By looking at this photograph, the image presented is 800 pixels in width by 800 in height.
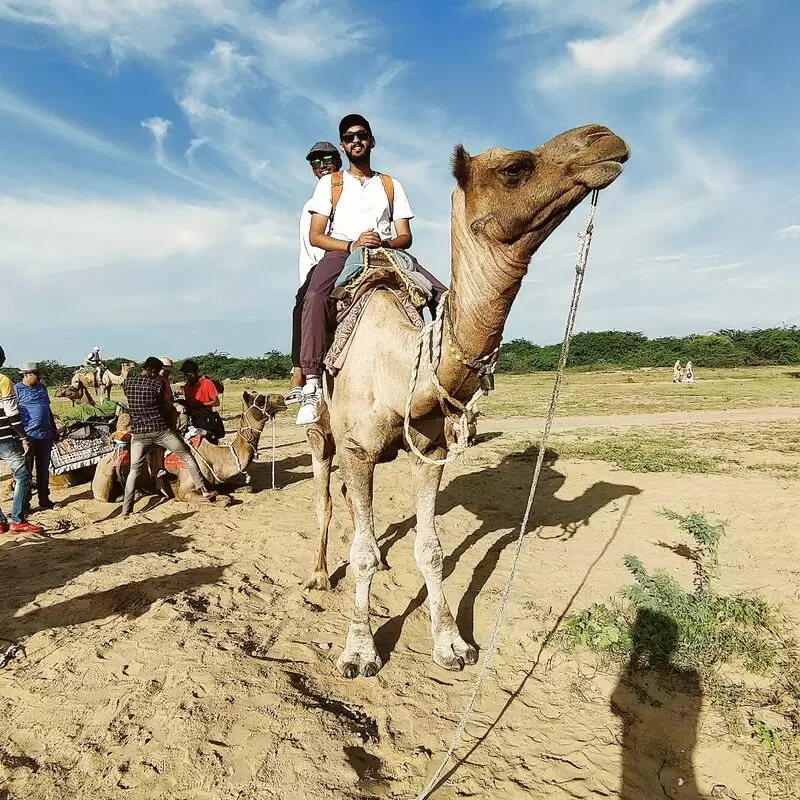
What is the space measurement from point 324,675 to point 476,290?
2845 millimetres

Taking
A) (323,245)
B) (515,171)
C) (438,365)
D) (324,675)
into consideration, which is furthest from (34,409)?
(515,171)

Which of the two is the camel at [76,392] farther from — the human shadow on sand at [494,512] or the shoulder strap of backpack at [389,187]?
the shoulder strap of backpack at [389,187]

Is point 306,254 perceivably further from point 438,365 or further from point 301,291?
point 438,365

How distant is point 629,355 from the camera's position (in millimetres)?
58938

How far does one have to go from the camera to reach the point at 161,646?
3924mm

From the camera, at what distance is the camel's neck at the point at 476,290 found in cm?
277

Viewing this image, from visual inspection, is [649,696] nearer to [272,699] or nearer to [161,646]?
[272,699]

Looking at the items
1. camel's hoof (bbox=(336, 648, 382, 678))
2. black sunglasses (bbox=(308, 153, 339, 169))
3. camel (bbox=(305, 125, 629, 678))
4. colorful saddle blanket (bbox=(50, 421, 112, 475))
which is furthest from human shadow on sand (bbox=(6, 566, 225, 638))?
colorful saddle blanket (bbox=(50, 421, 112, 475))

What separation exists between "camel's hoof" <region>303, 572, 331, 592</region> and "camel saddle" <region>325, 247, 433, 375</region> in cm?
233

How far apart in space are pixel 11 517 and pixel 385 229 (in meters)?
6.84

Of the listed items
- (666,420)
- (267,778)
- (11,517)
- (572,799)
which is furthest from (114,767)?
(666,420)

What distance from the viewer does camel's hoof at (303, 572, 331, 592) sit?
533 centimetres

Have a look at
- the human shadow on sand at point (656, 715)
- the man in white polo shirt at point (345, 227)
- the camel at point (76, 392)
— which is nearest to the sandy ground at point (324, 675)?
the human shadow on sand at point (656, 715)

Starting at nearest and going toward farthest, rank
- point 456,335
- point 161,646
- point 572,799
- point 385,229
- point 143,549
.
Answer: point 572,799, point 456,335, point 161,646, point 385,229, point 143,549
